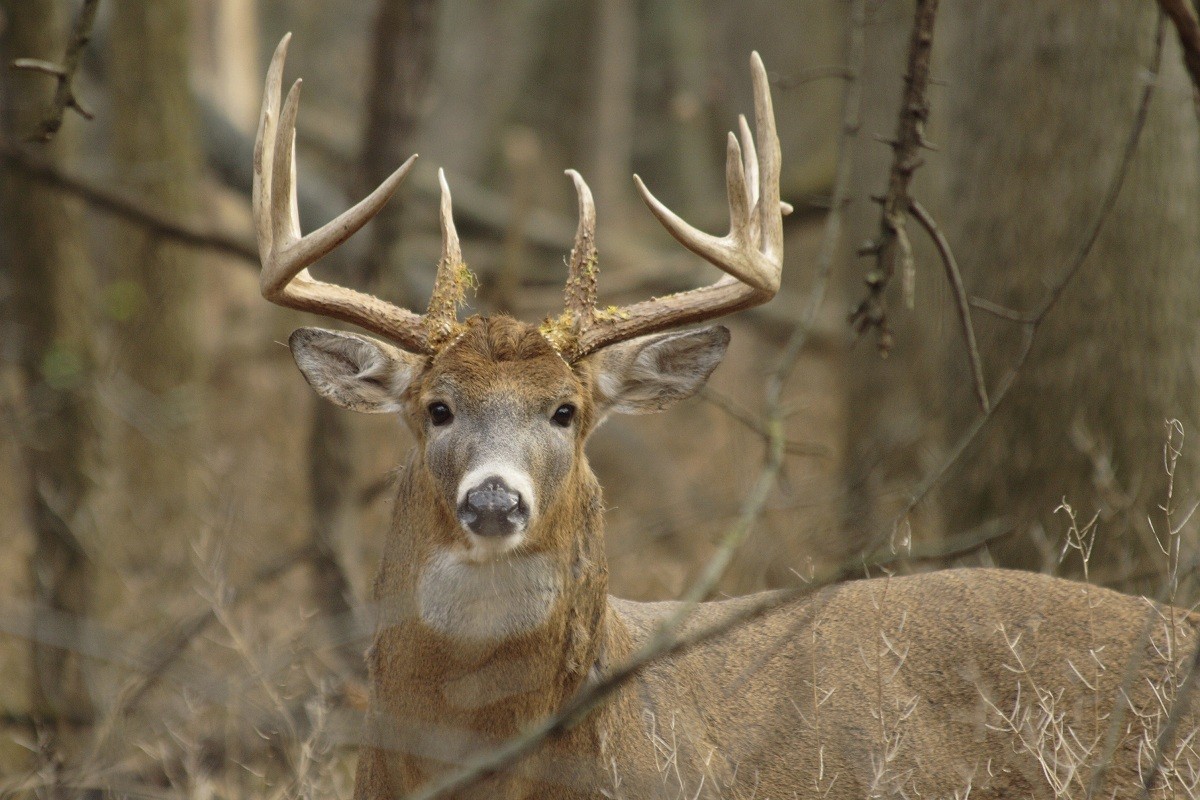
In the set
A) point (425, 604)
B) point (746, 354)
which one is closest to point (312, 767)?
point (425, 604)

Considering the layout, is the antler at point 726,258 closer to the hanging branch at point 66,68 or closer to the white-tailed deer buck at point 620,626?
the white-tailed deer buck at point 620,626

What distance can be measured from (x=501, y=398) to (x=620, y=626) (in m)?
0.97

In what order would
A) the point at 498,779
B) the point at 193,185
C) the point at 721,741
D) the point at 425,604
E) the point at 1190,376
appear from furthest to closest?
the point at 193,185 < the point at 1190,376 < the point at 721,741 < the point at 425,604 < the point at 498,779

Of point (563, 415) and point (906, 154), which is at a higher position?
point (906, 154)

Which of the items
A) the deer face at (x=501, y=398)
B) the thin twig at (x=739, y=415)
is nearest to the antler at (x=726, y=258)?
the deer face at (x=501, y=398)

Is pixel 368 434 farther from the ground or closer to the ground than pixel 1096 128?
closer to the ground

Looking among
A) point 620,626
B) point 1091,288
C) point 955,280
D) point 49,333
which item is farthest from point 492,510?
point 49,333

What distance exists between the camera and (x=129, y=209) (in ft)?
28.4

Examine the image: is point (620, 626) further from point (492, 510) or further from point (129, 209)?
point (129, 209)

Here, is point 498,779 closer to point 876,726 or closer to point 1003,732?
point 876,726

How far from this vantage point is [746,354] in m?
16.1

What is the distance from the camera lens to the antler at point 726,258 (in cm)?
484

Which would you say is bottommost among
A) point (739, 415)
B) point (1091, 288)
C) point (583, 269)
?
point (739, 415)

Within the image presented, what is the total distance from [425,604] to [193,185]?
640cm
